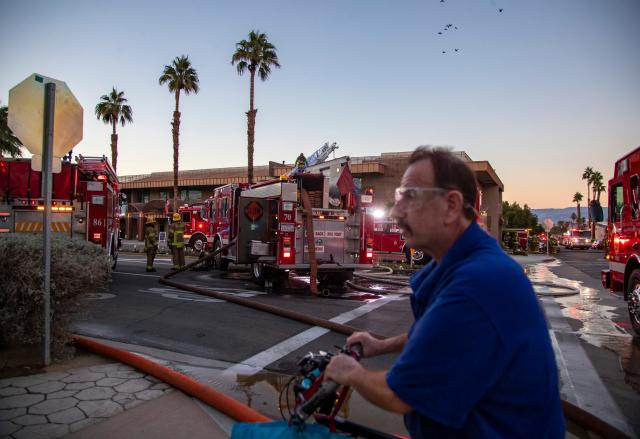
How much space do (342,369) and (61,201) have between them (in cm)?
1108

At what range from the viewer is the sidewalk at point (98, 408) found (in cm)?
326

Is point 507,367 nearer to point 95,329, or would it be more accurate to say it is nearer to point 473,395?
point 473,395

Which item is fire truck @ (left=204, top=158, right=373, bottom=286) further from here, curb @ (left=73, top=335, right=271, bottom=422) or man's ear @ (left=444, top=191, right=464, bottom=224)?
man's ear @ (left=444, top=191, right=464, bottom=224)

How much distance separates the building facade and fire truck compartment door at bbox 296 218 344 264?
23.1 meters

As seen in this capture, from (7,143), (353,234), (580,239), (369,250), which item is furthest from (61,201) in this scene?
(580,239)

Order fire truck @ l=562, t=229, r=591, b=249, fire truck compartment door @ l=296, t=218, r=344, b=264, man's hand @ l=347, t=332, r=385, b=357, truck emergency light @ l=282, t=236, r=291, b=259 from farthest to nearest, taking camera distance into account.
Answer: fire truck @ l=562, t=229, r=591, b=249 < fire truck compartment door @ l=296, t=218, r=344, b=264 < truck emergency light @ l=282, t=236, r=291, b=259 < man's hand @ l=347, t=332, r=385, b=357

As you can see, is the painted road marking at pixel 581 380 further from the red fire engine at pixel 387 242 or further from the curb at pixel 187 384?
the red fire engine at pixel 387 242

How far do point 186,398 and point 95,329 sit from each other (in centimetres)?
325

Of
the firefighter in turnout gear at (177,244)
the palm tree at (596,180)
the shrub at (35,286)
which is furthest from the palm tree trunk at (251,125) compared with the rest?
the palm tree at (596,180)

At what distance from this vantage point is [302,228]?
11.0 meters

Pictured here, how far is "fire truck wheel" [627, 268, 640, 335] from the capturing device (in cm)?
661

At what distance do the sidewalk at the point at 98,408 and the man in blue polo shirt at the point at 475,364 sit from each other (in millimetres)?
2273

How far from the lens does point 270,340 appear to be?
19.9 feet

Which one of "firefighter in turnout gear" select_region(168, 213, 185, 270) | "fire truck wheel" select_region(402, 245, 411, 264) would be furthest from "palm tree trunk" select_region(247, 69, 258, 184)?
"firefighter in turnout gear" select_region(168, 213, 185, 270)
